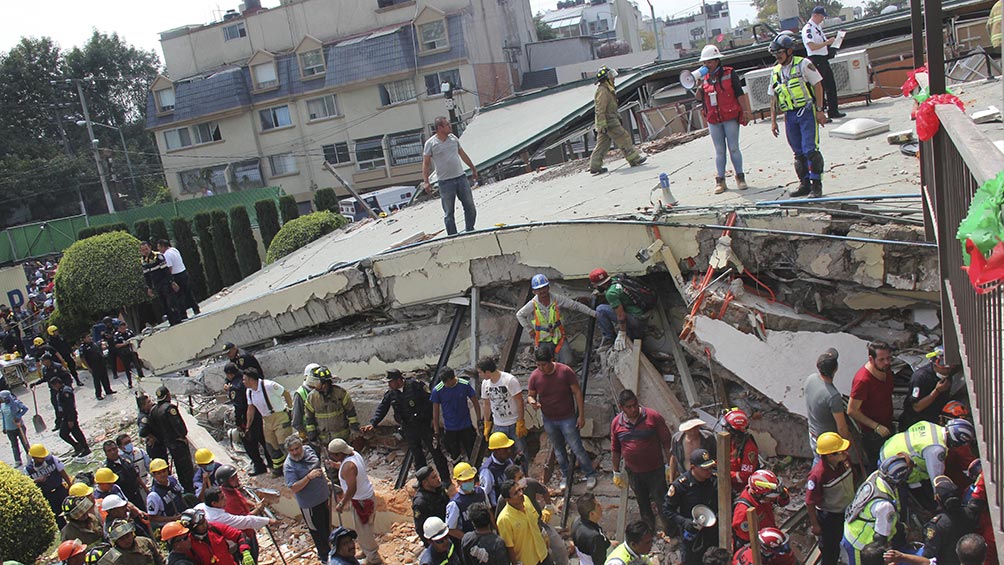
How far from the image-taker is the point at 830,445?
547 cm

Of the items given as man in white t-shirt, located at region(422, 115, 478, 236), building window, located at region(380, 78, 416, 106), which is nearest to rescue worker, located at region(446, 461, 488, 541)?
man in white t-shirt, located at region(422, 115, 478, 236)

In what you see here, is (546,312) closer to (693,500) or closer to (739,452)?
(739,452)

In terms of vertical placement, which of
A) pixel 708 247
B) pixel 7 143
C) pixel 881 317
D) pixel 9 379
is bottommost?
pixel 9 379

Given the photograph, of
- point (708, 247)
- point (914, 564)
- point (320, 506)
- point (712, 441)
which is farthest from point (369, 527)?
point (914, 564)

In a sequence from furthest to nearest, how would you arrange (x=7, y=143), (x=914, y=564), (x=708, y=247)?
(x=7, y=143)
(x=708, y=247)
(x=914, y=564)

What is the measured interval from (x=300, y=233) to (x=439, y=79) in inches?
811

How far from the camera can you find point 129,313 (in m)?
20.1

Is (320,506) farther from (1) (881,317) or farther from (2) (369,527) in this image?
(1) (881,317)

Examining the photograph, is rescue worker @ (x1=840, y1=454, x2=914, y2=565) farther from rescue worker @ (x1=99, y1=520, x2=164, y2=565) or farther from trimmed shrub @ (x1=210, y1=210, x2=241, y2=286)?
trimmed shrub @ (x1=210, y1=210, x2=241, y2=286)

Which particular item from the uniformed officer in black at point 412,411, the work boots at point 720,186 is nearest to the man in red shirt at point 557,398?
the uniformed officer in black at point 412,411

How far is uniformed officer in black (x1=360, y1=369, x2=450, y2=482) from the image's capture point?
26.0 feet

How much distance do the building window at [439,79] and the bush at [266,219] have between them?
562 inches

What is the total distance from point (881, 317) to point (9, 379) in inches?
723

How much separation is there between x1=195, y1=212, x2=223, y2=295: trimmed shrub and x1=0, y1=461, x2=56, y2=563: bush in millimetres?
15580
